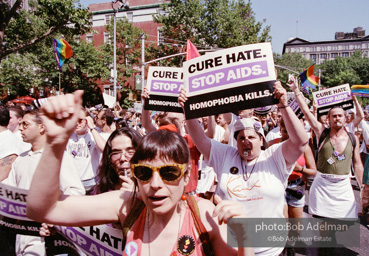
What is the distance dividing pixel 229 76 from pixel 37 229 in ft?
6.71

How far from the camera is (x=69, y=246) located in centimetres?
227

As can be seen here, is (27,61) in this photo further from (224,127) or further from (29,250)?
(29,250)

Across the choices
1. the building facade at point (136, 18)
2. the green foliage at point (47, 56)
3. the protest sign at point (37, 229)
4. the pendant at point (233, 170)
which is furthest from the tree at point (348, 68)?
the protest sign at point (37, 229)

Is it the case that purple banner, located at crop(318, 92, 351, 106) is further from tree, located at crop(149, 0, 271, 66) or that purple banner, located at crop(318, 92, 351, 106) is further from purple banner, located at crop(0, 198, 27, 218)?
tree, located at crop(149, 0, 271, 66)

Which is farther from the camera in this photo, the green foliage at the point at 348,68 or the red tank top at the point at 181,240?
A: the green foliage at the point at 348,68

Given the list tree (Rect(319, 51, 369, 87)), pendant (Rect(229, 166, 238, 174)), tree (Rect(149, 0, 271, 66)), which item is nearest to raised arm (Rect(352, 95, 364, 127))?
pendant (Rect(229, 166, 238, 174))

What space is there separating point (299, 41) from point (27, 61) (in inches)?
3899

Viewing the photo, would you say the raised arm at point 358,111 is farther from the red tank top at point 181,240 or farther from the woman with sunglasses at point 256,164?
the red tank top at point 181,240

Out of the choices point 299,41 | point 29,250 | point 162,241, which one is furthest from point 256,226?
point 299,41

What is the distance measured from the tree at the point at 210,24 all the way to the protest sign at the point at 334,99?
25.2 metres

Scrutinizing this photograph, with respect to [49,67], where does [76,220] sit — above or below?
below

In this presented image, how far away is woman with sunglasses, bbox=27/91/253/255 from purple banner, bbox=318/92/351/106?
16.7ft

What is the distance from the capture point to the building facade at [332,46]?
326ft

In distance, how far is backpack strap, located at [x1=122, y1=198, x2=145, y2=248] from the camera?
1.63m
